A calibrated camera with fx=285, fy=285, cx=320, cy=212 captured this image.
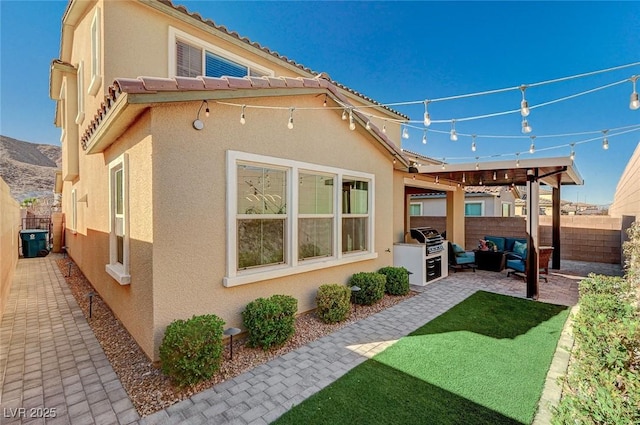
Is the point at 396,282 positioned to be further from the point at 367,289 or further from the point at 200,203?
the point at 200,203

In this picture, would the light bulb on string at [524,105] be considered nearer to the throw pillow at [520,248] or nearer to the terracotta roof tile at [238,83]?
the terracotta roof tile at [238,83]

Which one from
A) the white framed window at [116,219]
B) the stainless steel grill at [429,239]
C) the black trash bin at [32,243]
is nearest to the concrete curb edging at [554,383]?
the stainless steel grill at [429,239]

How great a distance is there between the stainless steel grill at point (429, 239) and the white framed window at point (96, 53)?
35.8 feet

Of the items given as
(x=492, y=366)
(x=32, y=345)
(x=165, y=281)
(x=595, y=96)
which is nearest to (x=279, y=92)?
(x=165, y=281)

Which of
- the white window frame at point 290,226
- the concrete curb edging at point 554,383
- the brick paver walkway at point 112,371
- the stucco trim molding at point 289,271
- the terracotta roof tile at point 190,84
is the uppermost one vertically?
the terracotta roof tile at point 190,84

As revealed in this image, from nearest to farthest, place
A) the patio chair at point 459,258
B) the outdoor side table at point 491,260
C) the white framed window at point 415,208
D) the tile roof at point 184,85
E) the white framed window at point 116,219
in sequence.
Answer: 1. the tile roof at point 184,85
2. the white framed window at point 116,219
3. the outdoor side table at point 491,260
4. the patio chair at point 459,258
5. the white framed window at point 415,208

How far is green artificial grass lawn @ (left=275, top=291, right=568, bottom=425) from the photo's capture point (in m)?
3.80

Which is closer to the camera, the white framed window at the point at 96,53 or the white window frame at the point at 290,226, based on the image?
the white window frame at the point at 290,226

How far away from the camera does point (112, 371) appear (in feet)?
15.7

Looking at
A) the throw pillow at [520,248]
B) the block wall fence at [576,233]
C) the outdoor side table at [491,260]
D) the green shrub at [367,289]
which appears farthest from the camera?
the block wall fence at [576,233]

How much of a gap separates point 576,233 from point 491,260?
6680 mm

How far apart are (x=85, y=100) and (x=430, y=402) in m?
12.3

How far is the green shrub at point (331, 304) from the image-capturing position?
22.4ft

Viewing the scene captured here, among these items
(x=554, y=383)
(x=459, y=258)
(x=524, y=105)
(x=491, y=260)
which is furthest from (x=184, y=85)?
(x=491, y=260)
